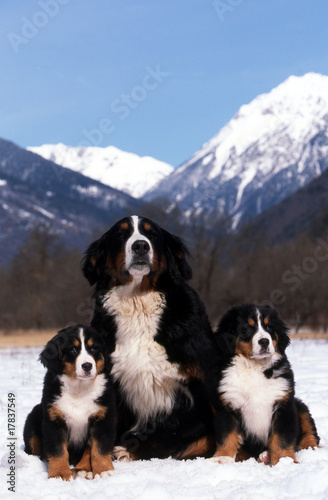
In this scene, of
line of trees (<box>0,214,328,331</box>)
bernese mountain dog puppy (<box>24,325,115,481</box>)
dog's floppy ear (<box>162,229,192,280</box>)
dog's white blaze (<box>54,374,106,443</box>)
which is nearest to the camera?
bernese mountain dog puppy (<box>24,325,115,481</box>)

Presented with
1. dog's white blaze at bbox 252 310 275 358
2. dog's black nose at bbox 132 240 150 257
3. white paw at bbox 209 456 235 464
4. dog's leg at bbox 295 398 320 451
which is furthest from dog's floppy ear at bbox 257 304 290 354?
dog's black nose at bbox 132 240 150 257

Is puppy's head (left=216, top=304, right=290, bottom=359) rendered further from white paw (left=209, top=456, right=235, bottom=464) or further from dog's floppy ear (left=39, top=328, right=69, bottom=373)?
dog's floppy ear (left=39, top=328, right=69, bottom=373)

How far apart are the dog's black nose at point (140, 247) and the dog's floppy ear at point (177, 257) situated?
40 centimetres

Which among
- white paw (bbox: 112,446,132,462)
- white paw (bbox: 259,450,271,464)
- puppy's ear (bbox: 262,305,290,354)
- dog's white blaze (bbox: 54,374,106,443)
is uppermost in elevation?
puppy's ear (bbox: 262,305,290,354)

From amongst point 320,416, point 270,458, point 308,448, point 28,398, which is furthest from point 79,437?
point 28,398

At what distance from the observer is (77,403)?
4734 millimetres

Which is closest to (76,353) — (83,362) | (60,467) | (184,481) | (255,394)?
(83,362)

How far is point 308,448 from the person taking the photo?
501 centimetres

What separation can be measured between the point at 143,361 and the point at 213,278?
3209 centimetres

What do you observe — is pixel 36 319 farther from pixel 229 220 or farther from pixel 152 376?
pixel 152 376

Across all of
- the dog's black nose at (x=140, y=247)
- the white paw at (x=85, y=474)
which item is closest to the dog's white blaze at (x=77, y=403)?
the white paw at (x=85, y=474)

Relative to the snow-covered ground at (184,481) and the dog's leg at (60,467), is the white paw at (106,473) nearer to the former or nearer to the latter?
the snow-covered ground at (184,481)

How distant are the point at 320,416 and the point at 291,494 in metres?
2.99

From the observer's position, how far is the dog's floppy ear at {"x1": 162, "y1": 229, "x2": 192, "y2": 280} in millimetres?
5531
